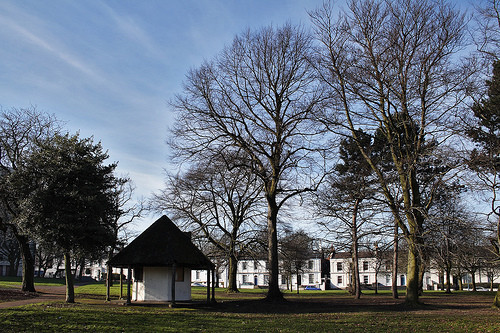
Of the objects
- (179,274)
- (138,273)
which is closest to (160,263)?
(179,274)

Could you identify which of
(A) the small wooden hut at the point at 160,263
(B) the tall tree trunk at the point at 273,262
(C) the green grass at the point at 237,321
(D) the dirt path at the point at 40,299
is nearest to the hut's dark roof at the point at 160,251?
(A) the small wooden hut at the point at 160,263

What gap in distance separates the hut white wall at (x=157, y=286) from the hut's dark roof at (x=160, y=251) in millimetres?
1236

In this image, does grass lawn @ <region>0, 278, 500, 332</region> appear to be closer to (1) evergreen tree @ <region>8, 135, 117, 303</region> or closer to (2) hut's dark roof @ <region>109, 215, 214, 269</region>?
(2) hut's dark roof @ <region>109, 215, 214, 269</region>

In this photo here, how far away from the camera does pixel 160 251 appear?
85.7 feet

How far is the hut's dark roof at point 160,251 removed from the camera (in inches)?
1002

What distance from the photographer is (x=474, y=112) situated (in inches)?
886

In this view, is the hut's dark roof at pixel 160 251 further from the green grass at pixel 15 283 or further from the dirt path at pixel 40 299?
Answer: the green grass at pixel 15 283

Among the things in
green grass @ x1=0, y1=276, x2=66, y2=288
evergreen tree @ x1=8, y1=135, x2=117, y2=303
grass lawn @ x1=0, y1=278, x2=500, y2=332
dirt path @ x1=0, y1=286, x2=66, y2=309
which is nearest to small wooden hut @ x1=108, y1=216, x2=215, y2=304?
evergreen tree @ x1=8, y1=135, x2=117, y2=303

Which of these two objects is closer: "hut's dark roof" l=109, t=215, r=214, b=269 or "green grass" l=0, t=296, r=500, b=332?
"green grass" l=0, t=296, r=500, b=332

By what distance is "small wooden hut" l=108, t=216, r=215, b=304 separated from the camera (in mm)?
25500

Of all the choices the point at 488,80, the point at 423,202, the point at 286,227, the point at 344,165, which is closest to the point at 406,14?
the point at 488,80

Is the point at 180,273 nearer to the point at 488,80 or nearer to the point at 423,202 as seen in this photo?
the point at 423,202

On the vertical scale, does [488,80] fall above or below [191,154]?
above

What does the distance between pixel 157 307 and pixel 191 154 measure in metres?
9.50
